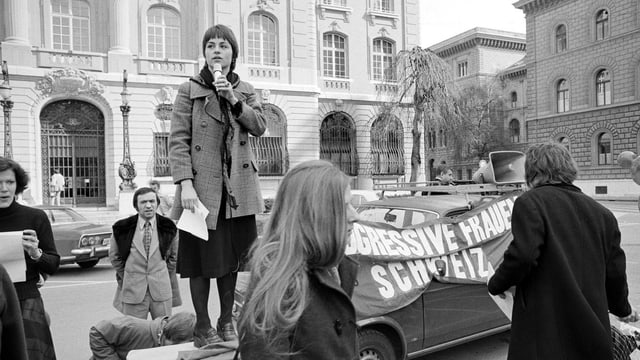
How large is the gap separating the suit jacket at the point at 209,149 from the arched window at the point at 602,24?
1627 inches

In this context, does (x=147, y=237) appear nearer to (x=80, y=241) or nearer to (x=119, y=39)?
(x=80, y=241)

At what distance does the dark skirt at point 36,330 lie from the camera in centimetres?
337

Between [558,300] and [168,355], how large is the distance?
8.17ft

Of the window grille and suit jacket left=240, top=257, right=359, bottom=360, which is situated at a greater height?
the window grille

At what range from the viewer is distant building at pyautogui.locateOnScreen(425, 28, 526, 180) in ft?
182

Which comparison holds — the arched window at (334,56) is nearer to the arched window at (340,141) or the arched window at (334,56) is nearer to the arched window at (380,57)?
the arched window at (380,57)

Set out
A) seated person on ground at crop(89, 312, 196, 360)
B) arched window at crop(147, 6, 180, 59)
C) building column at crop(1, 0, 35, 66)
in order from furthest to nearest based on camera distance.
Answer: arched window at crop(147, 6, 180, 59) < building column at crop(1, 0, 35, 66) < seated person on ground at crop(89, 312, 196, 360)

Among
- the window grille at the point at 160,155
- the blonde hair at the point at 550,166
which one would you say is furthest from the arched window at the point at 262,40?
the blonde hair at the point at 550,166

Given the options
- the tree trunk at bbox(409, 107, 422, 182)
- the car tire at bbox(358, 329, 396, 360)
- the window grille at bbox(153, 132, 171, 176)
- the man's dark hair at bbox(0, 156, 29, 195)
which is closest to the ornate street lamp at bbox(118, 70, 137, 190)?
the window grille at bbox(153, 132, 171, 176)

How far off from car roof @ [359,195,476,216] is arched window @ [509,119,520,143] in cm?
5337

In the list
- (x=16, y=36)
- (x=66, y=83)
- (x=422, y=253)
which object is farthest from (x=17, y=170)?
(x=16, y=36)

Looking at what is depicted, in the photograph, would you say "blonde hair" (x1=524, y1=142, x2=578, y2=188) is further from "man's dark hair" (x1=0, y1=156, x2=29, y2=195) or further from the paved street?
"man's dark hair" (x1=0, y1=156, x2=29, y2=195)

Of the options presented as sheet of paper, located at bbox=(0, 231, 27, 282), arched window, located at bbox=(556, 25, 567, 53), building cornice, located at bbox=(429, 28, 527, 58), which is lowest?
sheet of paper, located at bbox=(0, 231, 27, 282)

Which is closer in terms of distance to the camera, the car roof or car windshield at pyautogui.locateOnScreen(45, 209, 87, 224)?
the car roof
